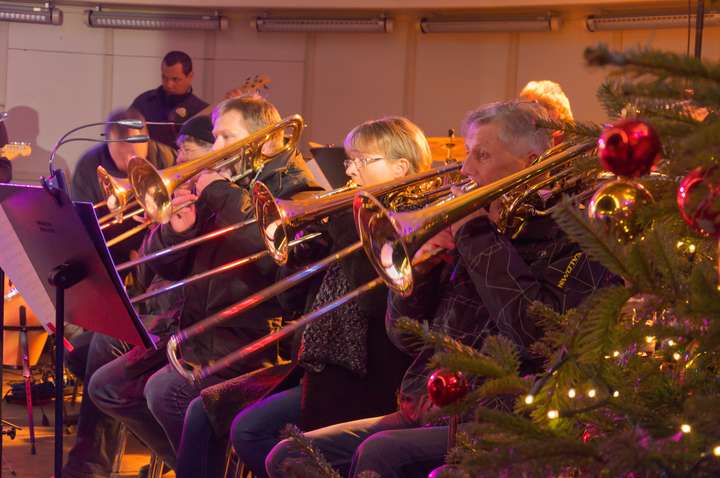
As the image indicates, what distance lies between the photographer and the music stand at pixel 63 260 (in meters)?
2.31

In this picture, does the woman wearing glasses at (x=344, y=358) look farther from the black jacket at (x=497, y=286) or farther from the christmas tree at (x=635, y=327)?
the christmas tree at (x=635, y=327)

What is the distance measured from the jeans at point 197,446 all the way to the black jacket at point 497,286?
3.07ft

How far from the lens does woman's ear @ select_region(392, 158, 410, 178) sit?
290cm

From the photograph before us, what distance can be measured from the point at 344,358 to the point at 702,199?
1.79 m

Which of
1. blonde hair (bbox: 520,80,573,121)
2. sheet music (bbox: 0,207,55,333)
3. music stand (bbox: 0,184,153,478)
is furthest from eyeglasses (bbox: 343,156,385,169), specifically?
blonde hair (bbox: 520,80,573,121)

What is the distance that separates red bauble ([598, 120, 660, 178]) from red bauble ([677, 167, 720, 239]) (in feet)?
0.20

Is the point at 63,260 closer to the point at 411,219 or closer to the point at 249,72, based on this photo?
the point at 411,219

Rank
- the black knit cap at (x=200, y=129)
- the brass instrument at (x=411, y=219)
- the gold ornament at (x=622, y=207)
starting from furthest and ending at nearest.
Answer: the black knit cap at (x=200, y=129)
the brass instrument at (x=411, y=219)
the gold ornament at (x=622, y=207)

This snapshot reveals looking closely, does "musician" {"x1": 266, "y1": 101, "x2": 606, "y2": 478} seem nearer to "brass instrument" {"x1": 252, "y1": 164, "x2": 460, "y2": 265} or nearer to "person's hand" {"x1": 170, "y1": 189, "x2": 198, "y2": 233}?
"brass instrument" {"x1": 252, "y1": 164, "x2": 460, "y2": 265}

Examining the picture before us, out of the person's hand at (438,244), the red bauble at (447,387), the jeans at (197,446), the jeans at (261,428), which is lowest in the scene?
the jeans at (197,446)

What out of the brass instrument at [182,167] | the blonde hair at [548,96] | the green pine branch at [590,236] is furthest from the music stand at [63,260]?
the blonde hair at [548,96]

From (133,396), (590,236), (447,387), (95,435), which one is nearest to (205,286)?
(133,396)

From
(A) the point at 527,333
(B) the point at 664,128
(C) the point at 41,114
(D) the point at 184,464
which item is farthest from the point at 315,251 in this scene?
(C) the point at 41,114

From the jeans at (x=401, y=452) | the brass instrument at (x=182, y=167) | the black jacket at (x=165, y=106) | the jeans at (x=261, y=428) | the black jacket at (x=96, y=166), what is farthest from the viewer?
the black jacket at (x=165, y=106)
